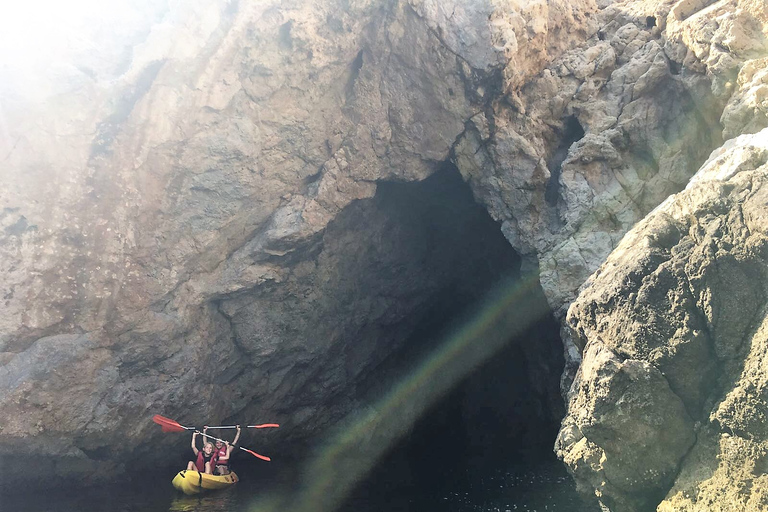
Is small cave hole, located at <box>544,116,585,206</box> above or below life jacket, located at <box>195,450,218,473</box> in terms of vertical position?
above

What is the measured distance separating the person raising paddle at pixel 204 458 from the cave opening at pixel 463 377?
3.65 metres

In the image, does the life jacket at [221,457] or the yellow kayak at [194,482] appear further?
the life jacket at [221,457]

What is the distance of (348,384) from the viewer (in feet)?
61.5

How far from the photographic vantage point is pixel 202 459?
48.3 feet

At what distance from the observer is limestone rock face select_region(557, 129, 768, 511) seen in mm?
6922

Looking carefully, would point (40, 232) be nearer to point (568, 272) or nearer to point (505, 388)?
point (568, 272)

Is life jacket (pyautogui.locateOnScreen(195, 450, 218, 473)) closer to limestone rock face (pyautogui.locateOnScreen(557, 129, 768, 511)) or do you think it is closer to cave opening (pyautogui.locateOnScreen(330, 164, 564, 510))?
cave opening (pyautogui.locateOnScreen(330, 164, 564, 510))

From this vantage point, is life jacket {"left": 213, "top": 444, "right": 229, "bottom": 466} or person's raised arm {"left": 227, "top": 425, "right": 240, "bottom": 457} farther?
person's raised arm {"left": 227, "top": 425, "right": 240, "bottom": 457}

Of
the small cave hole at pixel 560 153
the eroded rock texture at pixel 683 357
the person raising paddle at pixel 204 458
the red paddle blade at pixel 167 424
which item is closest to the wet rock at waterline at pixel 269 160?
the small cave hole at pixel 560 153

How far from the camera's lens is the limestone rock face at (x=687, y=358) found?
6.92 meters

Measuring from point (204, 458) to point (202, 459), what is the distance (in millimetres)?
111

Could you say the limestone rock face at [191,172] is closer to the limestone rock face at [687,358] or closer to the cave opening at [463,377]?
the cave opening at [463,377]

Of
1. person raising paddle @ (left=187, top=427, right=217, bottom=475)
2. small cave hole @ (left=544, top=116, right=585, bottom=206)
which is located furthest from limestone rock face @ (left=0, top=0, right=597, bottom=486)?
small cave hole @ (left=544, top=116, right=585, bottom=206)

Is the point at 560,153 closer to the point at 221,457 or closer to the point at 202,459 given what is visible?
the point at 221,457
